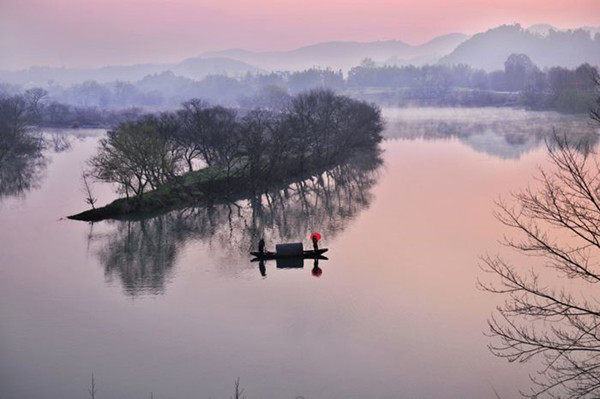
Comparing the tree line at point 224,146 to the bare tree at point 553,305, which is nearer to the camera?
the bare tree at point 553,305

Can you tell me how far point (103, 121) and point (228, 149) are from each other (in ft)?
342

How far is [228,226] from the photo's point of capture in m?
41.9

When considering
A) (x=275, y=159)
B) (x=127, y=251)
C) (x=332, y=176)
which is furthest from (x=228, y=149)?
(x=127, y=251)

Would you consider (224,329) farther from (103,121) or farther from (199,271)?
(103,121)

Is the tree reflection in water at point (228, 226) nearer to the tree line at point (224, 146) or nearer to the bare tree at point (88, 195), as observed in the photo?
the tree line at point (224, 146)

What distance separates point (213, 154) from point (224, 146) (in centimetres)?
257

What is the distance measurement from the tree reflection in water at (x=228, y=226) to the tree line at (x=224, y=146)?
394 centimetres

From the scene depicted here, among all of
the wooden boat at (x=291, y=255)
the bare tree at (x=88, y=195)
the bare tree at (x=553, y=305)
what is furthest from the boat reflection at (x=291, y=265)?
the bare tree at (x=88, y=195)

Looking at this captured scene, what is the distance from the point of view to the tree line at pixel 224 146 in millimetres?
48188

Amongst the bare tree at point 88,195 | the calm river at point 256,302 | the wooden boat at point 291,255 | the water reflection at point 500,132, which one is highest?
the water reflection at point 500,132

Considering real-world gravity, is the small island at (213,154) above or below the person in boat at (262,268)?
above

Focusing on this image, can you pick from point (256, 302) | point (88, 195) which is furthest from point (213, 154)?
point (256, 302)

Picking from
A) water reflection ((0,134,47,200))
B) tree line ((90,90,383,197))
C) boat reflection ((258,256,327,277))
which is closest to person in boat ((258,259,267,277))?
boat reflection ((258,256,327,277))

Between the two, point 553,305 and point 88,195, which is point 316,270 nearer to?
point 553,305
